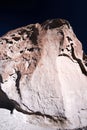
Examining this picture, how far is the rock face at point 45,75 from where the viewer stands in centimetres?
722

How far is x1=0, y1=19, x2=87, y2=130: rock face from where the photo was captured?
23.7ft

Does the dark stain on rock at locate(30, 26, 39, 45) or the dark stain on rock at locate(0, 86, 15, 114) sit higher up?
the dark stain on rock at locate(30, 26, 39, 45)

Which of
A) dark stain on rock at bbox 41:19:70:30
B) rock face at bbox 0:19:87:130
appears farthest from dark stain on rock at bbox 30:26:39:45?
dark stain on rock at bbox 41:19:70:30

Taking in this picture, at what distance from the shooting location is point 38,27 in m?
8.62

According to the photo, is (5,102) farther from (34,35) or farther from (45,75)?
(34,35)

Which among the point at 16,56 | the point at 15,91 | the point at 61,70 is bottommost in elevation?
the point at 15,91

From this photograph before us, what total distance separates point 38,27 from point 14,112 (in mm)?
3286

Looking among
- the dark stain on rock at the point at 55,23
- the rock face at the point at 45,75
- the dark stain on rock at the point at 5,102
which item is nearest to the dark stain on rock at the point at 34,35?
the rock face at the point at 45,75

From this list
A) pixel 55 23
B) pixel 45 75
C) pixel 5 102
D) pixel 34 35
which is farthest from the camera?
pixel 55 23

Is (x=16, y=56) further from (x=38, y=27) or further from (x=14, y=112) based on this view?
(x=14, y=112)

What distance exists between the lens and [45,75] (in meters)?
7.59

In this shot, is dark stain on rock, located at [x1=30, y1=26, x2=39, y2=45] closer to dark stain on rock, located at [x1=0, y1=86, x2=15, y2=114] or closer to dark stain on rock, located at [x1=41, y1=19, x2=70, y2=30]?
dark stain on rock, located at [x1=41, y1=19, x2=70, y2=30]

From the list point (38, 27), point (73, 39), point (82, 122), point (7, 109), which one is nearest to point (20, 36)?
point (38, 27)

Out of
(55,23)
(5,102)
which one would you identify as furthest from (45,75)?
(55,23)
